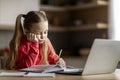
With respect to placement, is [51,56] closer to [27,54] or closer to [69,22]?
[27,54]

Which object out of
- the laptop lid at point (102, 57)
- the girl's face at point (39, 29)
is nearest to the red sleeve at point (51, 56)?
the girl's face at point (39, 29)

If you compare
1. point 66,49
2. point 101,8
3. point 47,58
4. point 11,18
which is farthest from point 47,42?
point 66,49

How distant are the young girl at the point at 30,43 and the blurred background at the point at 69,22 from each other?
7.55 ft

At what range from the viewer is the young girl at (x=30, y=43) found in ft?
5.50

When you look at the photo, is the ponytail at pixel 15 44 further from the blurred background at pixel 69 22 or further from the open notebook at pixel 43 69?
the blurred background at pixel 69 22

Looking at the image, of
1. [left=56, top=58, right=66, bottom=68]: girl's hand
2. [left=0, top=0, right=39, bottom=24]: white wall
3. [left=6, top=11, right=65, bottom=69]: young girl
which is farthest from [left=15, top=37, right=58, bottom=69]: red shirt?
[left=0, top=0, right=39, bottom=24]: white wall

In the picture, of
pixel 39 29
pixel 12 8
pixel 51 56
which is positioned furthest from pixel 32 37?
pixel 12 8

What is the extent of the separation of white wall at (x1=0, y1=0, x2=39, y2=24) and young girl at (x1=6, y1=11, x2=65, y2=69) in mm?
2299

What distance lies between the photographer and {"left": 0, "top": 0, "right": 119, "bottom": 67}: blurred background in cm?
409

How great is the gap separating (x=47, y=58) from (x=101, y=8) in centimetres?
278

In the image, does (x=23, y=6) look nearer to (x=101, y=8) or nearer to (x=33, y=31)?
(x=101, y=8)

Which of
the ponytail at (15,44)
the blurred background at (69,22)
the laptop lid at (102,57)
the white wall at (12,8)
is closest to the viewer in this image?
the laptop lid at (102,57)

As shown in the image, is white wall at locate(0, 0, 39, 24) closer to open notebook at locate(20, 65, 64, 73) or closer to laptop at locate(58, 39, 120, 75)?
open notebook at locate(20, 65, 64, 73)

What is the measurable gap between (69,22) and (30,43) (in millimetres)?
3255
